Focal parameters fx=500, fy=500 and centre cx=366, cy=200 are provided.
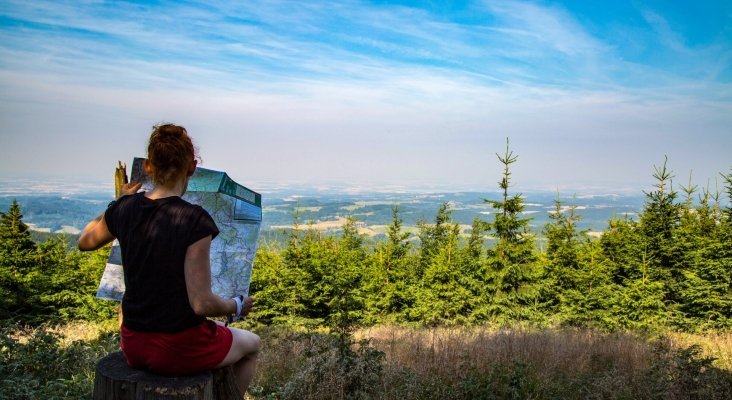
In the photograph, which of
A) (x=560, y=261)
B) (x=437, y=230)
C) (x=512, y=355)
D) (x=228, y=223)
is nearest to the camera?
(x=228, y=223)

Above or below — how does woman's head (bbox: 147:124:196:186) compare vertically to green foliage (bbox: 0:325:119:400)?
above

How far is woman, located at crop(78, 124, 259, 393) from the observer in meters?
2.36

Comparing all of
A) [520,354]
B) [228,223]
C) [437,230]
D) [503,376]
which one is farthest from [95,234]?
[437,230]

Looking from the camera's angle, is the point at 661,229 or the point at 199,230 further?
the point at 661,229

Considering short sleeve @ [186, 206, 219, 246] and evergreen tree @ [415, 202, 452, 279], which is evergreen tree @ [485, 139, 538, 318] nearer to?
evergreen tree @ [415, 202, 452, 279]

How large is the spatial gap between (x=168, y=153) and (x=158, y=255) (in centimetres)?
49

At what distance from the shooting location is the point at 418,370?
6.16 metres

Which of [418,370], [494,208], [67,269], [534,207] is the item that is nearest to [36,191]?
[67,269]

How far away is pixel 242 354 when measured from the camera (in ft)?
9.29

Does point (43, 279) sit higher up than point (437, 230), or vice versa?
point (437, 230)

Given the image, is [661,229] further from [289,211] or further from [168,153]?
[168,153]

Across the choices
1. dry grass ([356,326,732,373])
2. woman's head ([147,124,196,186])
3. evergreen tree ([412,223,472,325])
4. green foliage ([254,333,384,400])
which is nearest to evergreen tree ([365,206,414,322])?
evergreen tree ([412,223,472,325])

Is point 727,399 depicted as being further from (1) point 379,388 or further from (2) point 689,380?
(1) point 379,388

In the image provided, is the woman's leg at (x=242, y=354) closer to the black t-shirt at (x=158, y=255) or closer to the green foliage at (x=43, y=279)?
the black t-shirt at (x=158, y=255)
